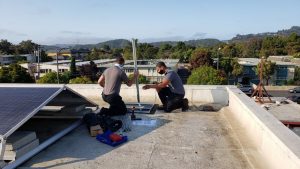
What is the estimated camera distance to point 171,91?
7.68m

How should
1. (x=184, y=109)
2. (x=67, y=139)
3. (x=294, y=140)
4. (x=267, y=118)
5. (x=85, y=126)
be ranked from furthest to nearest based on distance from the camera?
(x=184, y=109) → (x=85, y=126) → (x=67, y=139) → (x=267, y=118) → (x=294, y=140)

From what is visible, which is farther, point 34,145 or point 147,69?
point 147,69

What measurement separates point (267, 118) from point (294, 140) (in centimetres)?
122

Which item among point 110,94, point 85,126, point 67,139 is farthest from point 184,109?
point 67,139

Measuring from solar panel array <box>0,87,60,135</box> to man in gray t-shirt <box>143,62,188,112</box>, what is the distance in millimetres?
2647

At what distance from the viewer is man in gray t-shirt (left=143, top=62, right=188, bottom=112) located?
7.48 metres

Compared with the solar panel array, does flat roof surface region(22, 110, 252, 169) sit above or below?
below

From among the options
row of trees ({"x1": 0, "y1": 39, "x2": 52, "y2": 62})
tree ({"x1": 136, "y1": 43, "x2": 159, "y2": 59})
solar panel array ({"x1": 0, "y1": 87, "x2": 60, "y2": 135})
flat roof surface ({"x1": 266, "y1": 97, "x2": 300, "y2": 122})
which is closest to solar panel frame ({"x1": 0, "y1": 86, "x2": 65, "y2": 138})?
solar panel array ({"x1": 0, "y1": 87, "x2": 60, "y2": 135})

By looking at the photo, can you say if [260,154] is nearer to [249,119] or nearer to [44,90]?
[249,119]

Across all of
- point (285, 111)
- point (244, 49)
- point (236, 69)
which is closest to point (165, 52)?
point (244, 49)

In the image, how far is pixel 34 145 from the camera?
4934 mm

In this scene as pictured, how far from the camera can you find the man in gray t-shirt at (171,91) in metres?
7.48

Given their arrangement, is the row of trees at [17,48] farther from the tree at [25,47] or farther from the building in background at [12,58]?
the building in background at [12,58]

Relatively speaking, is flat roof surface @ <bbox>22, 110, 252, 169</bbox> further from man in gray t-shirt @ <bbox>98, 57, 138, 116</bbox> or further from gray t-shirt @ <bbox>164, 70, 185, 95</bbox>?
gray t-shirt @ <bbox>164, 70, 185, 95</bbox>
